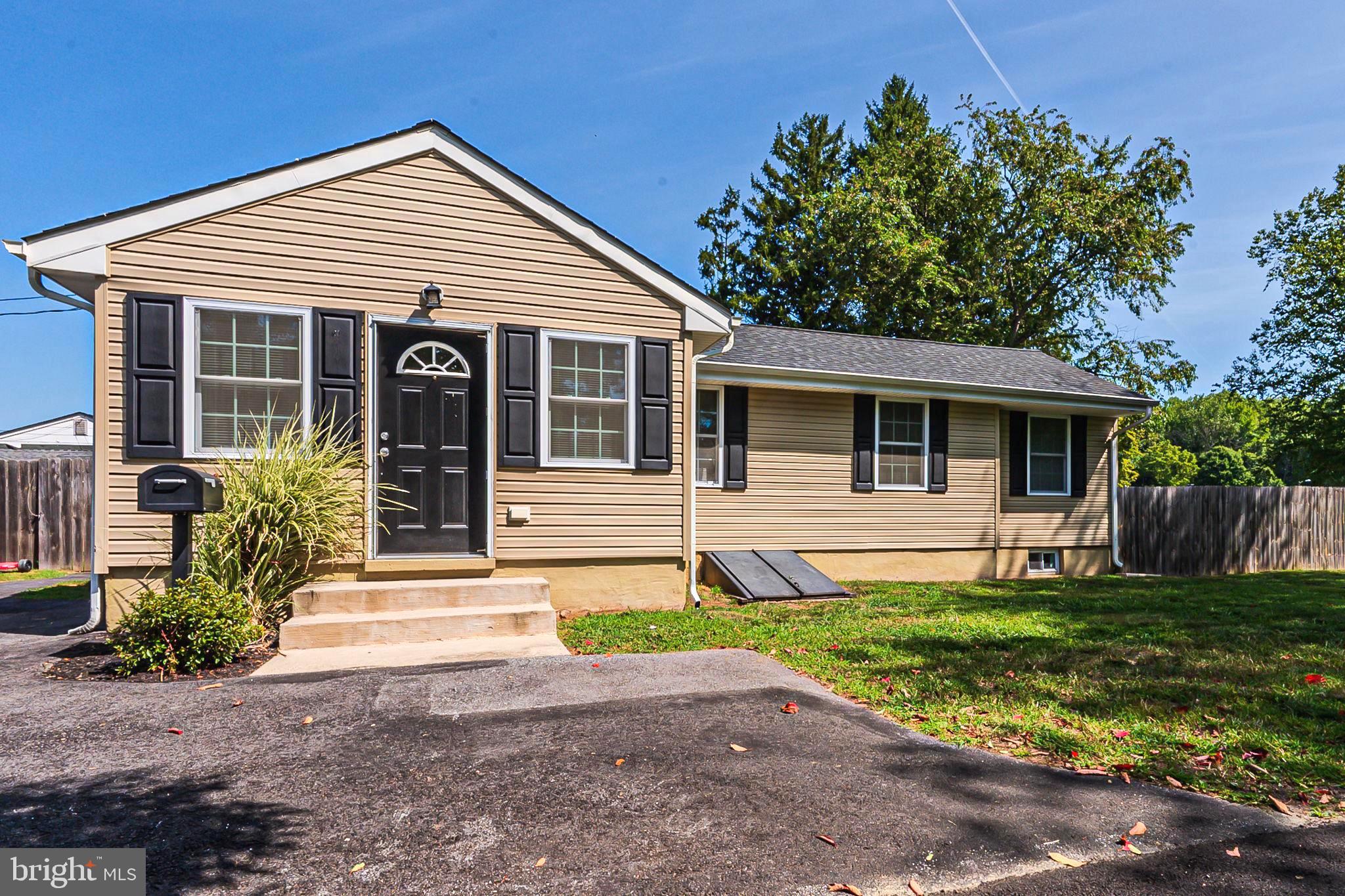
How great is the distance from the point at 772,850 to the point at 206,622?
4.19 m

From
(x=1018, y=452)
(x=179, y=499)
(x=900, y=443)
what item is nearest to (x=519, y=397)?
(x=179, y=499)

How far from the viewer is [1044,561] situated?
12516 millimetres

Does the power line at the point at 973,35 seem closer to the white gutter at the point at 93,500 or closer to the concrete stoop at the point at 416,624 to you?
the concrete stoop at the point at 416,624

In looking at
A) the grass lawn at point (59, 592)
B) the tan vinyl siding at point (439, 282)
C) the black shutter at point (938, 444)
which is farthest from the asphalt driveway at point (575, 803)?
the black shutter at point (938, 444)

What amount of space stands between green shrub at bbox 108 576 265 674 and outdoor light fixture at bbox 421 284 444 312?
3.01m

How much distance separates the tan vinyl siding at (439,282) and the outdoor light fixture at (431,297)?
0.11m

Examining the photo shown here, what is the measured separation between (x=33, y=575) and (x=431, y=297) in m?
9.65

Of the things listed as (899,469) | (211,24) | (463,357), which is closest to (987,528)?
(899,469)

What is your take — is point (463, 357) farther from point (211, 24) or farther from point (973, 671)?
point (211, 24)

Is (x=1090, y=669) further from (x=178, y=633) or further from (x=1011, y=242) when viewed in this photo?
(x=1011, y=242)

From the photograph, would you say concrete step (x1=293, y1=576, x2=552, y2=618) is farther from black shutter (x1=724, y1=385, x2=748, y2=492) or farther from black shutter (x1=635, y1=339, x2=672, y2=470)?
black shutter (x1=724, y1=385, x2=748, y2=492)

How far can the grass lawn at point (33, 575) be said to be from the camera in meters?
11.2

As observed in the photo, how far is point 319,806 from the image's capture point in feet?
9.71

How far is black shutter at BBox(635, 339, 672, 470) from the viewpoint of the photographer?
25.1 ft
